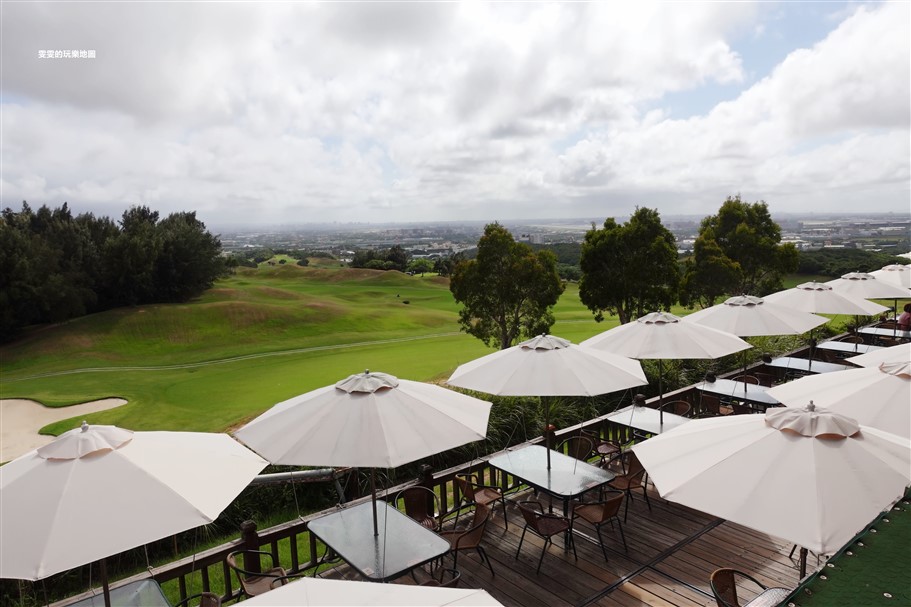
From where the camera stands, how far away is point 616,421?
9414 millimetres

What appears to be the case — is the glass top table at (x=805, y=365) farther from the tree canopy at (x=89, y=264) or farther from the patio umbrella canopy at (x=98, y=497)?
the tree canopy at (x=89, y=264)

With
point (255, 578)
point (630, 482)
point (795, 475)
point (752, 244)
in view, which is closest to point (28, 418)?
point (255, 578)

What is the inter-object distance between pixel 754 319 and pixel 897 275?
29.9ft

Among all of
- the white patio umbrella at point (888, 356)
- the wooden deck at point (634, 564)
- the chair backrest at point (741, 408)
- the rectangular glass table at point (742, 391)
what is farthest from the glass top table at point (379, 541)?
the chair backrest at point (741, 408)

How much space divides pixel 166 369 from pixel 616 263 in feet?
77.2

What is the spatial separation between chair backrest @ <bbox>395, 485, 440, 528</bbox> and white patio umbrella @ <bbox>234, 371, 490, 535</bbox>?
1.25m

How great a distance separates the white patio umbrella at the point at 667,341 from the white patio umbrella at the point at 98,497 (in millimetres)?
6091

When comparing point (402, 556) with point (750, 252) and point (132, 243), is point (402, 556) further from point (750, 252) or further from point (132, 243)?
point (132, 243)

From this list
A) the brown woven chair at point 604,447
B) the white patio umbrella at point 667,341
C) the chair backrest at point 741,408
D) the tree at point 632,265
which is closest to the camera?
the white patio umbrella at point 667,341

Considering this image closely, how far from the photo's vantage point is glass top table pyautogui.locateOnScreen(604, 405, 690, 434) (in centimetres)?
895

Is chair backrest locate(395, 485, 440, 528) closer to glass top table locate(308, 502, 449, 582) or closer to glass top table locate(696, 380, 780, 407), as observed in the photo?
glass top table locate(308, 502, 449, 582)

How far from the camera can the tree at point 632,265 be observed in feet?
72.9

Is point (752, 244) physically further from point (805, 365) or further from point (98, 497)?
point (98, 497)

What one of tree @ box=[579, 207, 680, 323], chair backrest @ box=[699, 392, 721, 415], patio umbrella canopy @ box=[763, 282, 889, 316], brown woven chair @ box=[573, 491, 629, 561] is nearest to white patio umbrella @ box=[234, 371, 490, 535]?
brown woven chair @ box=[573, 491, 629, 561]
